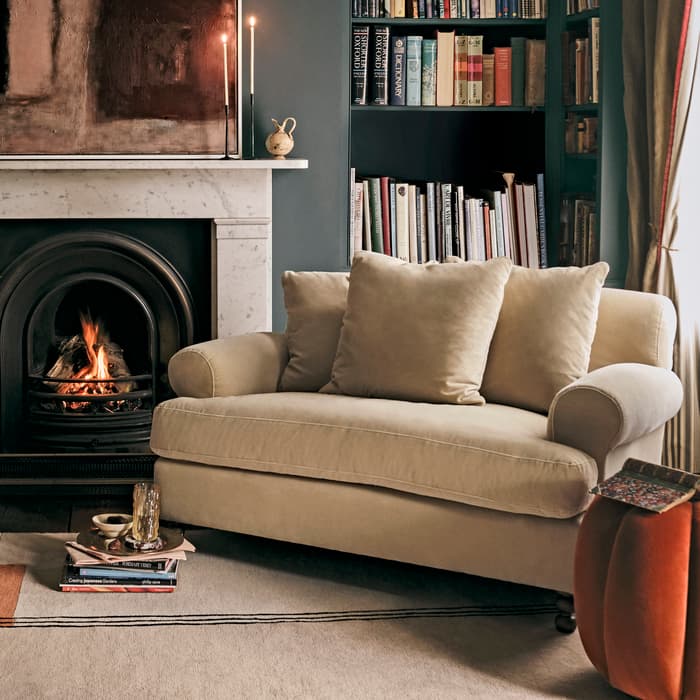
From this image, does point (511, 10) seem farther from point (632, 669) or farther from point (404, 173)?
point (632, 669)

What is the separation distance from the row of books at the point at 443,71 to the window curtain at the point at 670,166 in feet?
1.71

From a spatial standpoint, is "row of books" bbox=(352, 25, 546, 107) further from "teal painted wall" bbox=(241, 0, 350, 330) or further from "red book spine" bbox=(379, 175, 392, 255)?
"red book spine" bbox=(379, 175, 392, 255)

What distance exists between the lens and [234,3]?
4.08 meters

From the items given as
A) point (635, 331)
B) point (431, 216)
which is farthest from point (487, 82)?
point (635, 331)

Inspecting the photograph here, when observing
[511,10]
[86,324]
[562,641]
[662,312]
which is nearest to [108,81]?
[86,324]

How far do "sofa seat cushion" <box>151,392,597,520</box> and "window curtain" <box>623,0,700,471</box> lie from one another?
1.11m

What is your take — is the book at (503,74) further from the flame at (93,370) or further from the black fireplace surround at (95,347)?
the flame at (93,370)

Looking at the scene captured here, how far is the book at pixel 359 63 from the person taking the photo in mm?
4332

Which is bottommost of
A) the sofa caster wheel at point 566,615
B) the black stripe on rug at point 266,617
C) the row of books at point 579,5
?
the black stripe on rug at point 266,617

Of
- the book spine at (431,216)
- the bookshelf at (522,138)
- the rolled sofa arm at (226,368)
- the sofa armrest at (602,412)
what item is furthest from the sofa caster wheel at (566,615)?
the book spine at (431,216)

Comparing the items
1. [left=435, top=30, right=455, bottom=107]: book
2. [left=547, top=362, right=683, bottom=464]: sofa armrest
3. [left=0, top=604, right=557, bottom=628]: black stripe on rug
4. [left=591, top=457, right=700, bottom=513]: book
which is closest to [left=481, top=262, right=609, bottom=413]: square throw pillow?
[left=547, top=362, right=683, bottom=464]: sofa armrest

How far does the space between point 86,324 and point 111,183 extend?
64 cm

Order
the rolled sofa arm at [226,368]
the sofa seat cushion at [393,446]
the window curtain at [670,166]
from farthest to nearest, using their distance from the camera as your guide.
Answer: the window curtain at [670,166] → the rolled sofa arm at [226,368] → the sofa seat cushion at [393,446]

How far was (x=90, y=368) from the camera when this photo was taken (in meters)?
4.28
